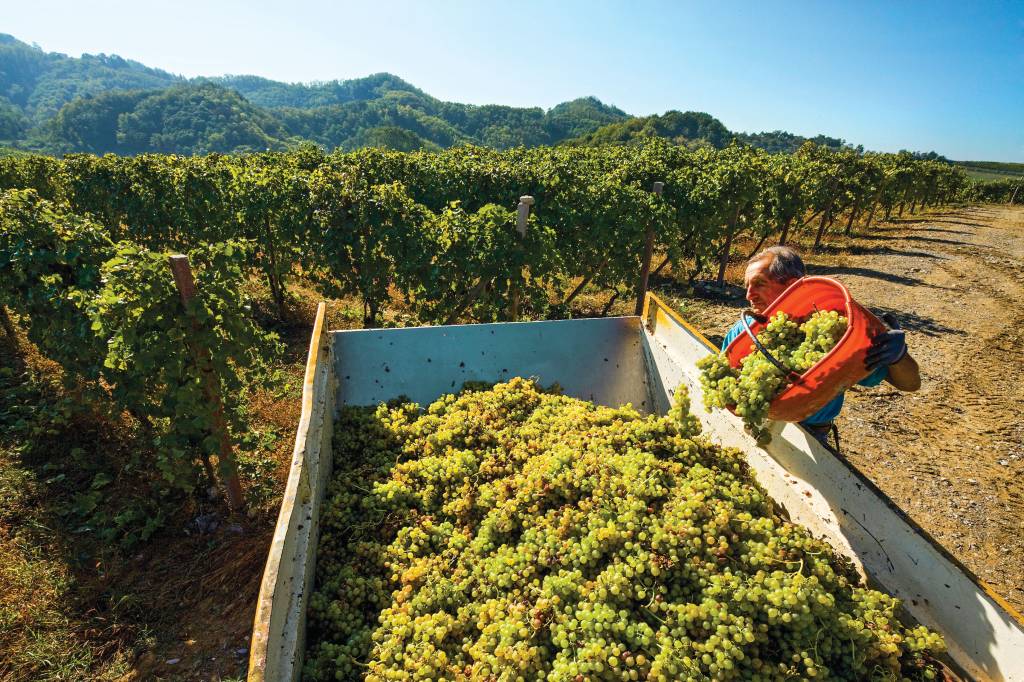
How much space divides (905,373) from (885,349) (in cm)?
37

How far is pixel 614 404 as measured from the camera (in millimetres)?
3814

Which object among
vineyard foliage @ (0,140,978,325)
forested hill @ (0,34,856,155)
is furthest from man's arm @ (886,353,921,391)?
forested hill @ (0,34,856,155)

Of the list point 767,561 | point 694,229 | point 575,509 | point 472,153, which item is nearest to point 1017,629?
point 767,561

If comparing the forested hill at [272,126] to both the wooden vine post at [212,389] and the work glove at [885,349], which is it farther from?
the work glove at [885,349]

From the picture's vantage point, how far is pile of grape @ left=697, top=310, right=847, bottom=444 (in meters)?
2.14

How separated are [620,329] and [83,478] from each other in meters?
5.05

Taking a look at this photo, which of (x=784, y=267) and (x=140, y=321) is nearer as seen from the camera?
(x=784, y=267)

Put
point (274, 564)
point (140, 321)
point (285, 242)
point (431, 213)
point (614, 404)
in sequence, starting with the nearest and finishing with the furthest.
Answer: point (274, 564)
point (140, 321)
point (614, 404)
point (431, 213)
point (285, 242)

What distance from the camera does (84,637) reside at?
3.16 meters

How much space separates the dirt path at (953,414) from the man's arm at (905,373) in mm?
2943

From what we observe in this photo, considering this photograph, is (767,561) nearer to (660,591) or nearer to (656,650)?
(660,591)

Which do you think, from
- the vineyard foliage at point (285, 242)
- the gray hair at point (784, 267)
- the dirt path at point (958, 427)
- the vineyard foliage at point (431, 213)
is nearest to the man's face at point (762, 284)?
the gray hair at point (784, 267)

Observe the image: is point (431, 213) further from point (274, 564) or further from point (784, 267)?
point (274, 564)

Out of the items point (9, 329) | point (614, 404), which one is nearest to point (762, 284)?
point (614, 404)
